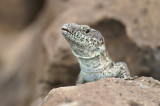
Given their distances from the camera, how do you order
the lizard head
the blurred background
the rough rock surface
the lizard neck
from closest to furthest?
the rough rock surface → the lizard head → the lizard neck → the blurred background

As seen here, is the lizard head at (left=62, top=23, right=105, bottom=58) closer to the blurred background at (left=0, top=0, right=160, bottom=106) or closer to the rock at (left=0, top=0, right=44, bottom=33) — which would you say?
the blurred background at (left=0, top=0, right=160, bottom=106)

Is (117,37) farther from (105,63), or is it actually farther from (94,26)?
(105,63)

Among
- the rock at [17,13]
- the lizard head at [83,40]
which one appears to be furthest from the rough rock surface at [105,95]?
the rock at [17,13]

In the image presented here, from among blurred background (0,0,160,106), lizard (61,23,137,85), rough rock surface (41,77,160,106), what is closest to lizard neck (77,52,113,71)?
lizard (61,23,137,85)

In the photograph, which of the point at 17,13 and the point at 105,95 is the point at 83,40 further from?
the point at 17,13

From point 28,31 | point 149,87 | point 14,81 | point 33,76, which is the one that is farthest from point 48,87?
point 28,31

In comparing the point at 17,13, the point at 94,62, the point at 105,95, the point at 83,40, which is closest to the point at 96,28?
the point at 94,62
